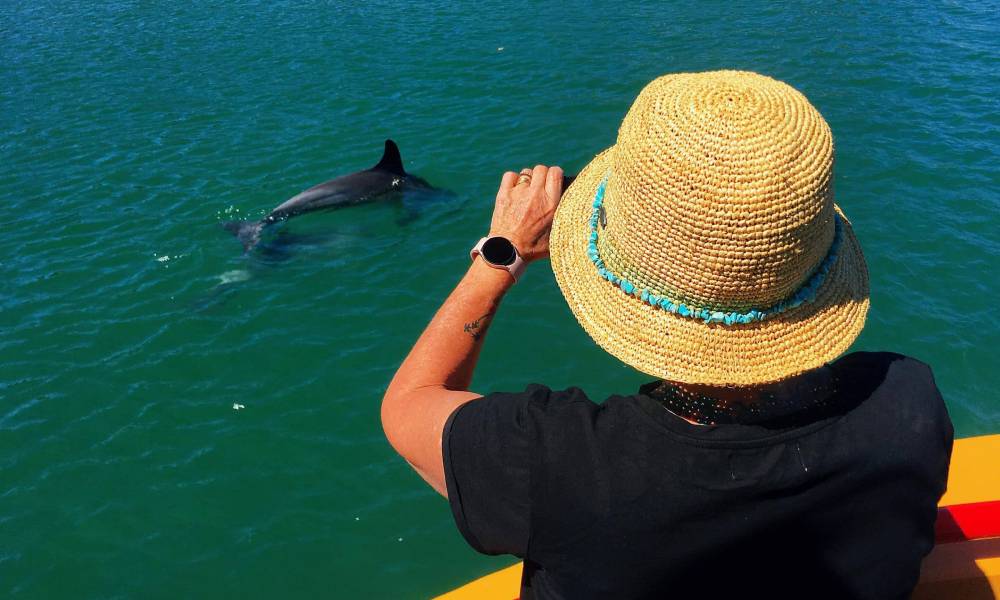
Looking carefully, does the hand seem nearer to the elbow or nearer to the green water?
the elbow

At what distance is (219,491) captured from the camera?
6387mm

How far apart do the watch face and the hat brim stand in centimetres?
40

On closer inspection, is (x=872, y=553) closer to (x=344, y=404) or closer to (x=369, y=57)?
(x=344, y=404)

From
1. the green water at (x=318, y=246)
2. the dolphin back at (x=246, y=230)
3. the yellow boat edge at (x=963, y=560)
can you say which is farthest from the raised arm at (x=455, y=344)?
the dolphin back at (x=246, y=230)

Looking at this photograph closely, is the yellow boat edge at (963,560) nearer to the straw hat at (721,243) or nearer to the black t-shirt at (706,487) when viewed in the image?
the black t-shirt at (706,487)

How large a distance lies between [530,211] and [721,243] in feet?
2.86

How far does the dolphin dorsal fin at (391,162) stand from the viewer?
10.3 meters

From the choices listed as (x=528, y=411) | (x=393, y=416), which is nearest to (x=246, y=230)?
(x=393, y=416)

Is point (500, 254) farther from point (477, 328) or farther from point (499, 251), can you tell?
point (477, 328)

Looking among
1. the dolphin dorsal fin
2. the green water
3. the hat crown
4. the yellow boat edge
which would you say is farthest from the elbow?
the dolphin dorsal fin

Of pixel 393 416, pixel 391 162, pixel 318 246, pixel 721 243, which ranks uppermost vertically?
pixel 721 243

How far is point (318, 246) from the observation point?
9609 millimetres

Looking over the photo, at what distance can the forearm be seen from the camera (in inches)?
77.9

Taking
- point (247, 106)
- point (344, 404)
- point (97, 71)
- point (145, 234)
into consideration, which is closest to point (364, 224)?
point (145, 234)
